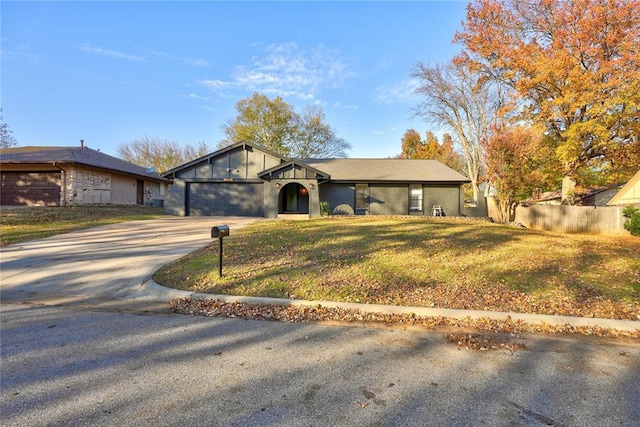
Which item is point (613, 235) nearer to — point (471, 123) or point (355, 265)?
point (355, 265)

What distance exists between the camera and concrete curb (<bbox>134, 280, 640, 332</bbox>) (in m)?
4.08

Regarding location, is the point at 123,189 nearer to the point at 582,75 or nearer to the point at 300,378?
the point at 300,378

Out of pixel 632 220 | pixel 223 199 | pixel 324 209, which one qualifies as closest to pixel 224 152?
pixel 223 199

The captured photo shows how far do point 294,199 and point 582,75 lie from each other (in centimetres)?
1561

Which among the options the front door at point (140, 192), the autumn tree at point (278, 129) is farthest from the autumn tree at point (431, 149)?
the front door at point (140, 192)

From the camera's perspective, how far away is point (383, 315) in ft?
14.4

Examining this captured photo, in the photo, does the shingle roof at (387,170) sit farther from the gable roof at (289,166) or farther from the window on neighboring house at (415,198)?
the gable roof at (289,166)

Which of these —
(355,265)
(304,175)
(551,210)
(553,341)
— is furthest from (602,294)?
(304,175)

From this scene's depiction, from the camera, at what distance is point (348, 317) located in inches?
172

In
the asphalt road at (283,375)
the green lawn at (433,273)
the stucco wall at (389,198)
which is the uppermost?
the stucco wall at (389,198)

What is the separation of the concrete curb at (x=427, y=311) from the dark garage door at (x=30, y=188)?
19.7 m

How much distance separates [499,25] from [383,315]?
68.3 ft

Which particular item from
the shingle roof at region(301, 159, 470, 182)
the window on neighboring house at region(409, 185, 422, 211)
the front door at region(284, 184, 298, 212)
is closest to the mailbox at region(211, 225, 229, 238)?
the shingle roof at region(301, 159, 470, 182)

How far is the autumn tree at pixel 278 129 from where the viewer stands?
1431 inches
